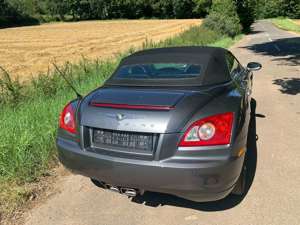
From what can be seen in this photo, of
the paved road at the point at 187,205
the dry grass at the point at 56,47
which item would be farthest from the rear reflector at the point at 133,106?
the dry grass at the point at 56,47

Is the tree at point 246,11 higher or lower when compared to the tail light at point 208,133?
lower

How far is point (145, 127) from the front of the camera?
307 cm

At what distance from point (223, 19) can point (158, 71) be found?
27.7 meters

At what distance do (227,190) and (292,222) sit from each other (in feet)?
2.38

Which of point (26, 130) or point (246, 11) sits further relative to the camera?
point (246, 11)

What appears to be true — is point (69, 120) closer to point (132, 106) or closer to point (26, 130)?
point (132, 106)

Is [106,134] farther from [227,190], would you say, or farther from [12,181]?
[12,181]

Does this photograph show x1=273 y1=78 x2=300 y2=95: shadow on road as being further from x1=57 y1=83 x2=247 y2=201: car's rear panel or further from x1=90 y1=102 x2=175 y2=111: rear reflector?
x1=90 y1=102 x2=175 y2=111: rear reflector

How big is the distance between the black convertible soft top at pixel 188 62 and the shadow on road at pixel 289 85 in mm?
4989

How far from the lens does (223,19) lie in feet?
99.1

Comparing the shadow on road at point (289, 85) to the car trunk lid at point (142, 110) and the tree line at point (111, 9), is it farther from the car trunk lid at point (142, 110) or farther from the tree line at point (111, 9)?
the tree line at point (111, 9)

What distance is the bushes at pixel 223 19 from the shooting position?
2867 centimetres

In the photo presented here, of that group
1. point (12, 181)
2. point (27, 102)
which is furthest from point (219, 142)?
point (27, 102)

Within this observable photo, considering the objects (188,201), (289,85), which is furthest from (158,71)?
(289,85)
